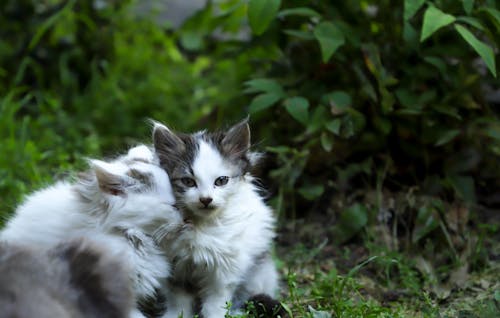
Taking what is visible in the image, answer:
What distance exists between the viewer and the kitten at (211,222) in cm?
286


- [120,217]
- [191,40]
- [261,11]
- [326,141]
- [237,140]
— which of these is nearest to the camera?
[120,217]

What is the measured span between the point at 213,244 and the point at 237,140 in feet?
1.63

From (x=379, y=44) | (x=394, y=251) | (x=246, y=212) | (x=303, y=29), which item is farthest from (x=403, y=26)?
(x=246, y=212)

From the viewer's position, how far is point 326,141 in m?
3.90

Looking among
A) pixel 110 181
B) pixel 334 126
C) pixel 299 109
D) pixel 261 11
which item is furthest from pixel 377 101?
pixel 110 181

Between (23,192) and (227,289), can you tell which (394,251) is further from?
(23,192)

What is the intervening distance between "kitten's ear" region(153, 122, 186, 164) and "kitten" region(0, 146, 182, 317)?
69 mm

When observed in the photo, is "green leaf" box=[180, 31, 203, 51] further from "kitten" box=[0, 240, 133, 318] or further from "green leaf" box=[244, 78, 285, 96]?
"kitten" box=[0, 240, 133, 318]

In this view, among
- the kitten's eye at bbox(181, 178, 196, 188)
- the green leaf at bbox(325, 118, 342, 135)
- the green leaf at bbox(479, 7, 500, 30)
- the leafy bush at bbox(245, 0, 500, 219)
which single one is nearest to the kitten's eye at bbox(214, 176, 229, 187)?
the kitten's eye at bbox(181, 178, 196, 188)

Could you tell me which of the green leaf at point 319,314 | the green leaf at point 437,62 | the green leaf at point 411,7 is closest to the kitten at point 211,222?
the green leaf at point 319,314

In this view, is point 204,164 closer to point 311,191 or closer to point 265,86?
point 265,86

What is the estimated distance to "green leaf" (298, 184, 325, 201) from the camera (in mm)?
4078

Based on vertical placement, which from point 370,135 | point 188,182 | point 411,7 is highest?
point 411,7

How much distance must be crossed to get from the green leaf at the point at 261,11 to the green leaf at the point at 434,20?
78cm
